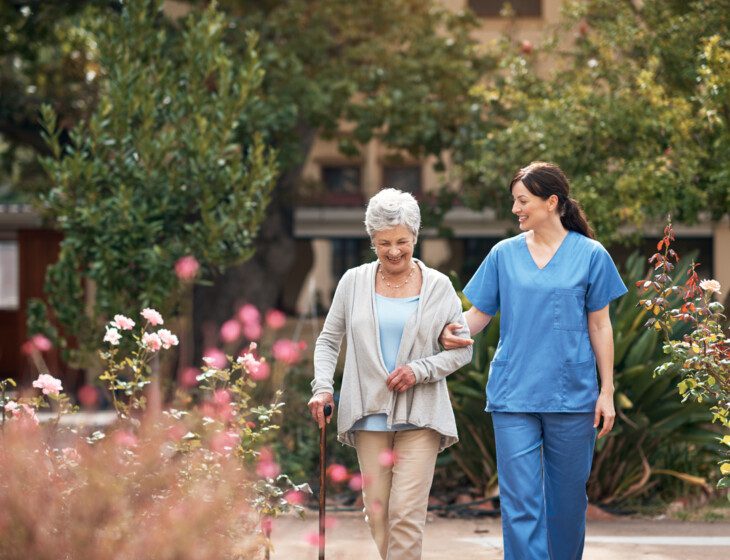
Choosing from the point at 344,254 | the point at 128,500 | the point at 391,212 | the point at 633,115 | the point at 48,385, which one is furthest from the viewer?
the point at 344,254

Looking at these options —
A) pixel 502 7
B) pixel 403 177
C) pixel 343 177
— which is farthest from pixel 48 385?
pixel 343 177

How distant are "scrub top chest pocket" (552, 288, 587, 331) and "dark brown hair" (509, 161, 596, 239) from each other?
337 mm

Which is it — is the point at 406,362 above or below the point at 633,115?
below

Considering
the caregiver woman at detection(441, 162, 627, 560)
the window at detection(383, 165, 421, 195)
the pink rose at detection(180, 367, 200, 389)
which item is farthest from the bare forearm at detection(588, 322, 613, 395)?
the window at detection(383, 165, 421, 195)

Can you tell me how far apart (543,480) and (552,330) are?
0.66 meters

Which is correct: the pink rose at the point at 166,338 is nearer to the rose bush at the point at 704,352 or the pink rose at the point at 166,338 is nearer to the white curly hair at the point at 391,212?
the white curly hair at the point at 391,212

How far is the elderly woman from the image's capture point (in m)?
5.24

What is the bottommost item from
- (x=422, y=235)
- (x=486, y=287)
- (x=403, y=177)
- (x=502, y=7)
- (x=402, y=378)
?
(x=402, y=378)

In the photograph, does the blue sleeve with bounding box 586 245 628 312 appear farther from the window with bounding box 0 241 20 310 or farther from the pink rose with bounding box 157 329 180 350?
the window with bounding box 0 241 20 310

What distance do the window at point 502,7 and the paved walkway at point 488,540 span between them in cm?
1697

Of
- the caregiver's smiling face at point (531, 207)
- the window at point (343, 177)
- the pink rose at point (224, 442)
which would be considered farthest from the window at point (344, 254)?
the caregiver's smiling face at point (531, 207)

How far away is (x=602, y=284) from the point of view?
548 cm

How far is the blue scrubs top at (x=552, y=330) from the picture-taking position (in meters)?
5.39

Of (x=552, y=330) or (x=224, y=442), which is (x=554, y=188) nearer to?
(x=552, y=330)
